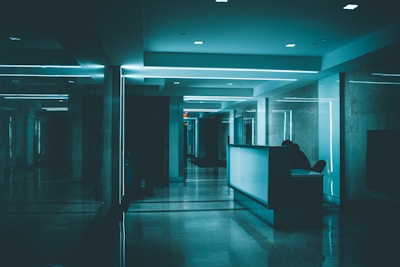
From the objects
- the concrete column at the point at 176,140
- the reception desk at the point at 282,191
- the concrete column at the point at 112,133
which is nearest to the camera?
the reception desk at the point at 282,191

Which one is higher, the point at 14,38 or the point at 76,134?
the point at 14,38

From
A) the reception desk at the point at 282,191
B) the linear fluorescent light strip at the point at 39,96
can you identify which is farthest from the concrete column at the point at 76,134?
the reception desk at the point at 282,191

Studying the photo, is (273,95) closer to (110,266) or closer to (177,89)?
(177,89)

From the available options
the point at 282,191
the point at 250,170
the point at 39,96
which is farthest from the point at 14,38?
the point at 250,170

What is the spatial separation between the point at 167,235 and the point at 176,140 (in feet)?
24.5

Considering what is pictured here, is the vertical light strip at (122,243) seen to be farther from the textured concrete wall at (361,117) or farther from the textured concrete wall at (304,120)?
the textured concrete wall at (304,120)

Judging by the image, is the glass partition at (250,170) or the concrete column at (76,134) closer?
the concrete column at (76,134)

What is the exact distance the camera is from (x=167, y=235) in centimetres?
547

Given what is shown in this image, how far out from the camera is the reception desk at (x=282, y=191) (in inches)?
239

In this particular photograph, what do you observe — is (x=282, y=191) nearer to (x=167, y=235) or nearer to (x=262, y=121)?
(x=167, y=235)

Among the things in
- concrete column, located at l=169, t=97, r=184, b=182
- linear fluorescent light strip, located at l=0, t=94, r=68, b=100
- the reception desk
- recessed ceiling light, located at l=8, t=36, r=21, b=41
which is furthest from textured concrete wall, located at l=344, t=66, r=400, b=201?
recessed ceiling light, located at l=8, t=36, r=21, b=41

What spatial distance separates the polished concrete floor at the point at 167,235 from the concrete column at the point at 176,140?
16.6 feet

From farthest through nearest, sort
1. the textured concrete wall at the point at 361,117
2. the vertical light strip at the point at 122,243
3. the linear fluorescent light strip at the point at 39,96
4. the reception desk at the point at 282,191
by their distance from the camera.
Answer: the textured concrete wall at the point at 361,117
the reception desk at the point at 282,191
the vertical light strip at the point at 122,243
the linear fluorescent light strip at the point at 39,96

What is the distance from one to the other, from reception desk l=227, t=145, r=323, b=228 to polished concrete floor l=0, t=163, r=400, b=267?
294 mm
